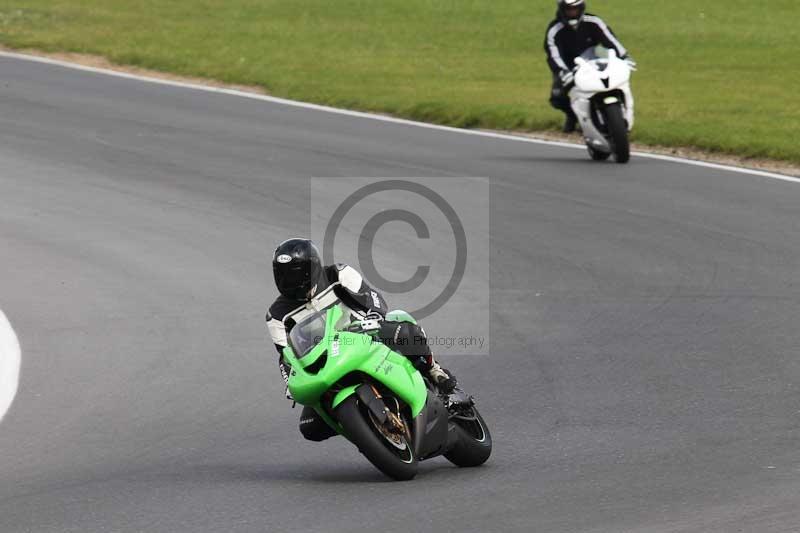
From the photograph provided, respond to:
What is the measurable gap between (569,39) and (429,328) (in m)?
7.51

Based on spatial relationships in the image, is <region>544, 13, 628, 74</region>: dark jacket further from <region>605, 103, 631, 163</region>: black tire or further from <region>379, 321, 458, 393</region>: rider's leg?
<region>379, 321, 458, 393</region>: rider's leg

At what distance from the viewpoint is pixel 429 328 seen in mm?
11992

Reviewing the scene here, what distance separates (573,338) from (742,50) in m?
19.7

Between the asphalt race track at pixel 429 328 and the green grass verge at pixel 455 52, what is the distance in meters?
2.21

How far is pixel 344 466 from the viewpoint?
332 inches

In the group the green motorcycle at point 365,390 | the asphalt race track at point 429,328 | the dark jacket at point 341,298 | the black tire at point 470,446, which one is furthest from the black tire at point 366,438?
the dark jacket at point 341,298

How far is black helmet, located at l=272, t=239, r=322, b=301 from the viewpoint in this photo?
7867 millimetres

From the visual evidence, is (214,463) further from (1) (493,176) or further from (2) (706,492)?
(1) (493,176)

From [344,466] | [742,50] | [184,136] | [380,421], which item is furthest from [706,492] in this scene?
[742,50]

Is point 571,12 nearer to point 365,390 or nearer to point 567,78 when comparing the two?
point 567,78

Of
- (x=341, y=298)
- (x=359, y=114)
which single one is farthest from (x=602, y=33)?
(x=341, y=298)

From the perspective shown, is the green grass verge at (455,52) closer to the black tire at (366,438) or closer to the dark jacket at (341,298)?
the dark jacket at (341,298)

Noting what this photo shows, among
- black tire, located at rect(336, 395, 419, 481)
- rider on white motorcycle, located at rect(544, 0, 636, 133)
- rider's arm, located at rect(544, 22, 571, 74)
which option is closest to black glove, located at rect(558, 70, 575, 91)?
rider on white motorcycle, located at rect(544, 0, 636, 133)

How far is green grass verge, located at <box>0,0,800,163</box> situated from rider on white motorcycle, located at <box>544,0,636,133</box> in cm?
179
